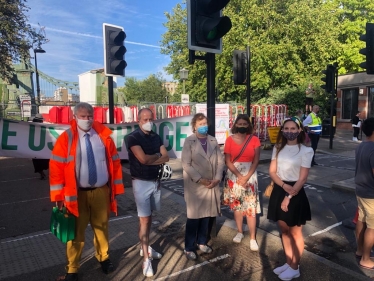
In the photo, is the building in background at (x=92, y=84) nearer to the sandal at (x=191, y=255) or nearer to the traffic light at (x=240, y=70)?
the traffic light at (x=240, y=70)

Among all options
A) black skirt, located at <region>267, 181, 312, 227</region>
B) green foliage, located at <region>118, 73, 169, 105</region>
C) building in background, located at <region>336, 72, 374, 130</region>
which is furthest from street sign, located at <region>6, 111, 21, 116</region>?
green foliage, located at <region>118, 73, 169, 105</region>

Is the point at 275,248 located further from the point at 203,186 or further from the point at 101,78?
the point at 101,78

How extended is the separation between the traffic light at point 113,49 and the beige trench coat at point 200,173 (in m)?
3.02

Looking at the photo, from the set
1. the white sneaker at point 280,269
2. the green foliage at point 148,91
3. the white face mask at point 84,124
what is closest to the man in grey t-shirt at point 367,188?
the white sneaker at point 280,269

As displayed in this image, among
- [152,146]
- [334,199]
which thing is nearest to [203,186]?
[152,146]

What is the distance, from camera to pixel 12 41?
1666 cm

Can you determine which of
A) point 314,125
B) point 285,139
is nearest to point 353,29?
point 314,125

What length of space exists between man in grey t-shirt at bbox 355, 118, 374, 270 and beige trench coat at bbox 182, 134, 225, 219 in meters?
1.62

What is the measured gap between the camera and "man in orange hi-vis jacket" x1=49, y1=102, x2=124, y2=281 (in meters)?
3.28

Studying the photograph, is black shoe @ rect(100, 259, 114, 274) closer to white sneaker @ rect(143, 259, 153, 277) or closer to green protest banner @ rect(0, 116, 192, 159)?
white sneaker @ rect(143, 259, 153, 277)

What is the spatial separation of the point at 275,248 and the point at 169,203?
2.60m

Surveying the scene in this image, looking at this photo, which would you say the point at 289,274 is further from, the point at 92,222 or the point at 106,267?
the point at 92,222

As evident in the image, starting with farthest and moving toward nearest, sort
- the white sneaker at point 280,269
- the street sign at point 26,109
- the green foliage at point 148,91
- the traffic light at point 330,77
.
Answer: the green foliage at point 148,91 → the street sign at point 26,109 → the traffic light at point 330,77 → the white sneaker at point 280,269

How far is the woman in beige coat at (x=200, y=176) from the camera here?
3939 mm
